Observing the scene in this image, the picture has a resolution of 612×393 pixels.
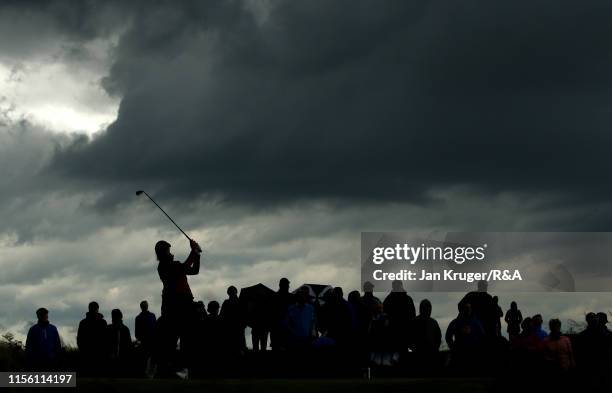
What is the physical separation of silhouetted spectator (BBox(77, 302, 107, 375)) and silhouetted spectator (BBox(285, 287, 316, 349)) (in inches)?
165

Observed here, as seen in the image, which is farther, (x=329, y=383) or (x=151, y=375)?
(x=151, y=375)

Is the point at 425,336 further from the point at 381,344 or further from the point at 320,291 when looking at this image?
the point at 320,291

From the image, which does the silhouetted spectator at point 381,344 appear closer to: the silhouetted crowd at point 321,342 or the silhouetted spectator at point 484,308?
the silhouetted crowd at point 321,342

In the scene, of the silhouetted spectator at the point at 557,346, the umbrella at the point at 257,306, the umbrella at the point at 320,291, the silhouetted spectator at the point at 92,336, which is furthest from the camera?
the umbrella at the point at 320,291

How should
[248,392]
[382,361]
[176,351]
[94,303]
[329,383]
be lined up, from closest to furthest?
[248,392], [329,383], [176,351], [382,361], [94,303]

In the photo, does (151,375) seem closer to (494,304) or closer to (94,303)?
(94,303)

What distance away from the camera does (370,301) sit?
23984 mm

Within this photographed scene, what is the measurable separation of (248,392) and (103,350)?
30.6ft

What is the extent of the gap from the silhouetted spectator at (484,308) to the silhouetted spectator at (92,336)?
25.6ft

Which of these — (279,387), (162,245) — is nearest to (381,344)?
(162,245)

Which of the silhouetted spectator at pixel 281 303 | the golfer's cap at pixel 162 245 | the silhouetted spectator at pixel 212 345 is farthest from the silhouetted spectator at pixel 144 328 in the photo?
the golfer's cap at pixel 162 245

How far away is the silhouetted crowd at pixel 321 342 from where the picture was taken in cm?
A: 2027

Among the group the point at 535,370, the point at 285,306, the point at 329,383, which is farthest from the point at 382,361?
the point at 535,370

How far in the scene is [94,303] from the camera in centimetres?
2334
